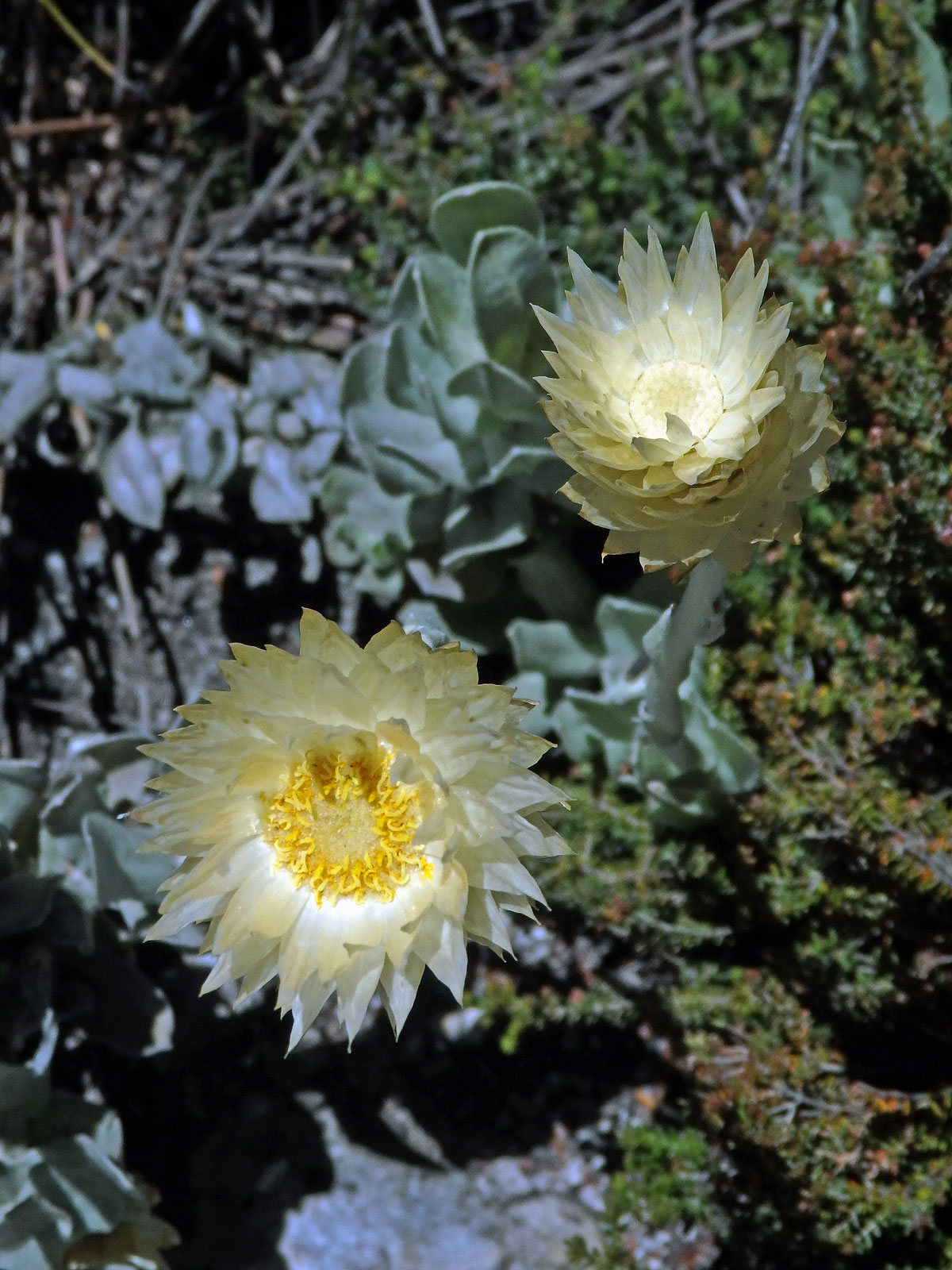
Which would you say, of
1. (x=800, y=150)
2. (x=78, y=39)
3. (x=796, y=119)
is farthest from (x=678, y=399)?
A: (x=78, y=39)

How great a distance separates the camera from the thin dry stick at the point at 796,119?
272 centimetres

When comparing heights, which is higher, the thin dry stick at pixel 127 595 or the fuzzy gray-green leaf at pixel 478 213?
the fuzzy gray-green leaf at pixel 478 213

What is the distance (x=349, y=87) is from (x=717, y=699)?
1993mm

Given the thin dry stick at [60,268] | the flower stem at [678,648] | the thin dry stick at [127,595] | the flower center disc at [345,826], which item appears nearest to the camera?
the flower stem at [678,648]

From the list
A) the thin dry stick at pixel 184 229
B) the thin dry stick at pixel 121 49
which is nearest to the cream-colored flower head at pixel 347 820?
the thin dry stick at pixel 184 229

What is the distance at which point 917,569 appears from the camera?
236 centimetres

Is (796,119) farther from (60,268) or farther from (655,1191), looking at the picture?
(655,1191)

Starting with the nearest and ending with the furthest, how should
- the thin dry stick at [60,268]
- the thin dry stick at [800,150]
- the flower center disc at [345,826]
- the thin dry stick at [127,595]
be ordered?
1. the flower center disc at [345,826]
2. the thin dry stick at [800,150]
3. the thin dry stick at [127,595]
4. the thin dry stick at [60,268]

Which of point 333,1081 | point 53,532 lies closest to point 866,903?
point 333,1081

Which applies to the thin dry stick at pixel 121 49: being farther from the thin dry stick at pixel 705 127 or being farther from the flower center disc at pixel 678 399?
the flower center disc at pixel 678 399

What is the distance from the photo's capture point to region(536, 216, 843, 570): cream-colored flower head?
1.61 meters

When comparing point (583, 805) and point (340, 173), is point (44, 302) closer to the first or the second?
point (340, 173)

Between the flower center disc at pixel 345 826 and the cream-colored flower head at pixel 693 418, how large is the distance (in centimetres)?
68

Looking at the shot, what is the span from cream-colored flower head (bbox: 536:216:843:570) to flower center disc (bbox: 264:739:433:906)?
677 millimetres
